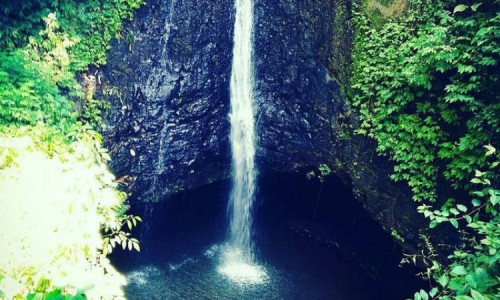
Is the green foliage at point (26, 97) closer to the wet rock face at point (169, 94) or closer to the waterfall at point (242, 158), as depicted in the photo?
the wet rock face at point (169, 94)

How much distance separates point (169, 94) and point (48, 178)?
523 centimetres

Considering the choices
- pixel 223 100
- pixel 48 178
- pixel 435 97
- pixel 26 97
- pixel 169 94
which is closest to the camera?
pixel 48 178

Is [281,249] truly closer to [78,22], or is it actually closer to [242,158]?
[242,158]

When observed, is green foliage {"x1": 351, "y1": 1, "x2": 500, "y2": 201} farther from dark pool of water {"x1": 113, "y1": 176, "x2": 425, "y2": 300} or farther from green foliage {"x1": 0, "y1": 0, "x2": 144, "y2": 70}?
green foliage {"x1": 0, "y1": 0, "x2": 144, "y2": 70}

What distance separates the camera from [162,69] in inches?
331

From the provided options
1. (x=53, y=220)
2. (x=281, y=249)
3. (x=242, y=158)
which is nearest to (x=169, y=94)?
(x=242, y=158)

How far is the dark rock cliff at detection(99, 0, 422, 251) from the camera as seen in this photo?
7.72m

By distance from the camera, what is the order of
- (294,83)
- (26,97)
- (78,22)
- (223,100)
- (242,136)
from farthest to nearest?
(242,136)
(223,100)
(294,83)
(78,22)
(26,97)

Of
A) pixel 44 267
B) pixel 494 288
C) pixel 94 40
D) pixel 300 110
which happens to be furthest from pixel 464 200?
pixel 94 40

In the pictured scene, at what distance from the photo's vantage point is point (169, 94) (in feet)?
28.4

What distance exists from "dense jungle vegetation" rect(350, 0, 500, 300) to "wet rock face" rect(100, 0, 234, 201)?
3561 mm

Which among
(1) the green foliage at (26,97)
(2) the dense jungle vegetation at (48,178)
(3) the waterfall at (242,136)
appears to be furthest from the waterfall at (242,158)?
(1) the green foliage at (26,97)

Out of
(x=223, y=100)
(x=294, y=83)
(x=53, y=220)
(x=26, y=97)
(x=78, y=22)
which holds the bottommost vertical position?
(x=53, y=220)

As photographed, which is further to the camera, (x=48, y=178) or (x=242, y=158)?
(x=242, y=158)
